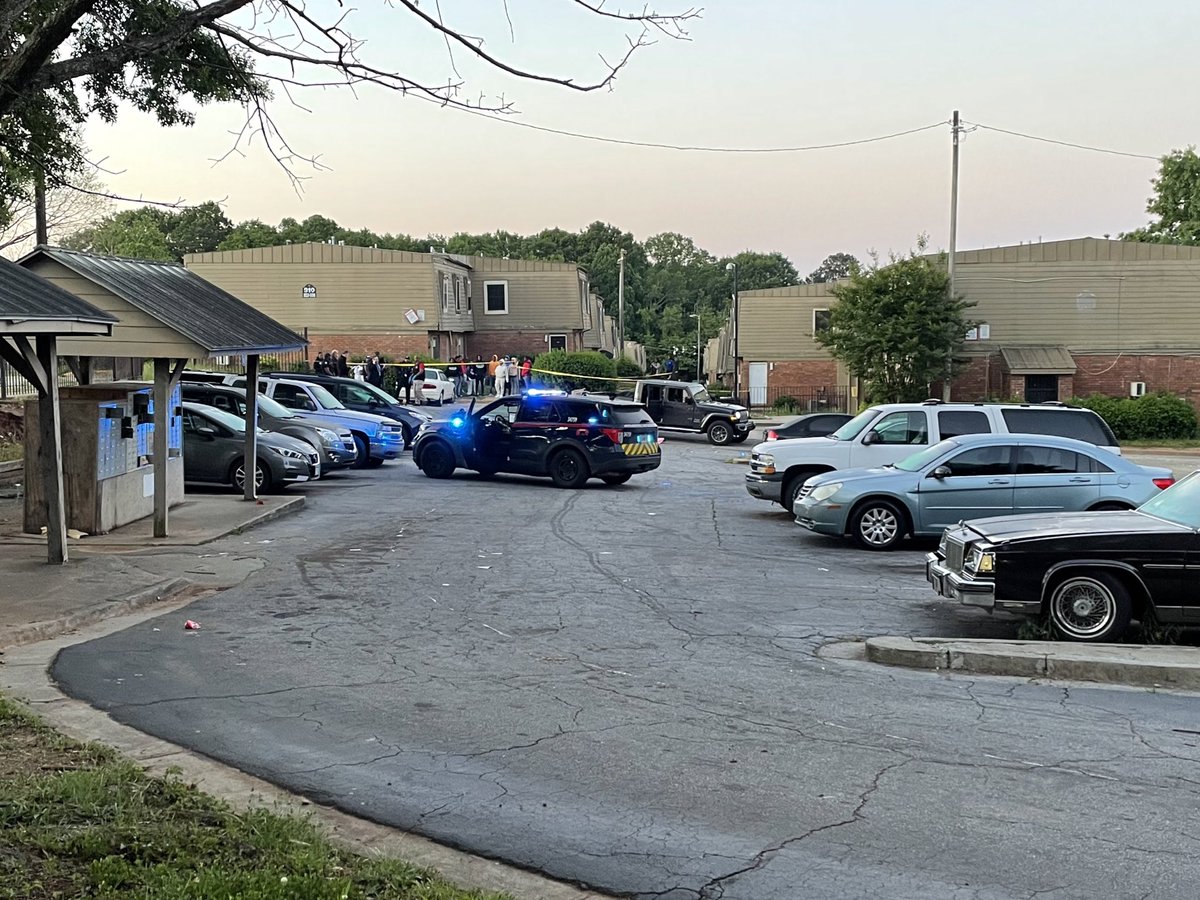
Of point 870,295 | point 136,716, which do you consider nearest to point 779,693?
point 136,716

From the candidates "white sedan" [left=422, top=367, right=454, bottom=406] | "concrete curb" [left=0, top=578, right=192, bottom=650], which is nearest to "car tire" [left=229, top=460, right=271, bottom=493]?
"concrete curb" [left=0, top=578, right=192, bottom=650]

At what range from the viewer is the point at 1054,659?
9156 mm

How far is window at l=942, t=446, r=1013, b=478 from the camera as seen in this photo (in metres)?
15.4

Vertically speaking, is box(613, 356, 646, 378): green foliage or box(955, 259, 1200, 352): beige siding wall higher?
box(955, 259, 1200, 352): beige siding wall

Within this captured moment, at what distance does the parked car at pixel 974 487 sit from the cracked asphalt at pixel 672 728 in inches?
67.1

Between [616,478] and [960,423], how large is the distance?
297 inches

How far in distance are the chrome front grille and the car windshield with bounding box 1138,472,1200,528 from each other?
5.55ft

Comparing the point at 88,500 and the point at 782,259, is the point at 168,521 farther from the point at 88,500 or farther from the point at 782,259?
the point at 782,259

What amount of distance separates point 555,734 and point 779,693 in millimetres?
1886

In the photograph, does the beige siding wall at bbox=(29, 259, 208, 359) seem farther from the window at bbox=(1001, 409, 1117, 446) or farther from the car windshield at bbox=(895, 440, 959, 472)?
the window at bbox=(1001, 409, 1117, 446)

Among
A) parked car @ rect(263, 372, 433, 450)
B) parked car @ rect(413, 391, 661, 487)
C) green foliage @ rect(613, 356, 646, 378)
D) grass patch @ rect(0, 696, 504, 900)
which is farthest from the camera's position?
green foliage @ rect(613, 356, 646, 378)

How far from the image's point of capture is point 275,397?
83.8 ft

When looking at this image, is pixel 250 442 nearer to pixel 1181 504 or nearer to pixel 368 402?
pixel 368 402

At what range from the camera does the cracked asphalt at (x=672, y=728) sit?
547cm
